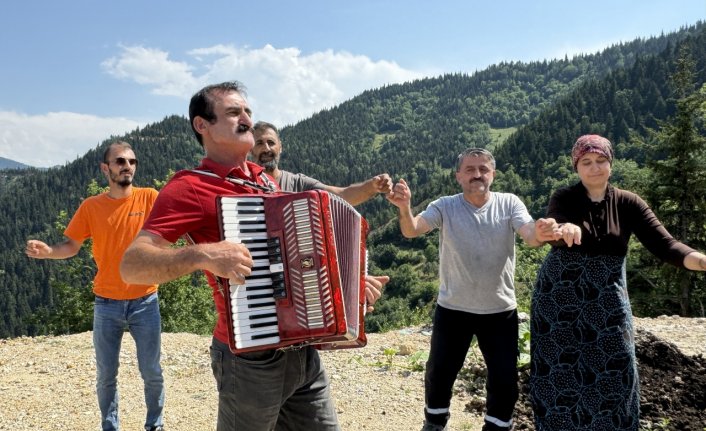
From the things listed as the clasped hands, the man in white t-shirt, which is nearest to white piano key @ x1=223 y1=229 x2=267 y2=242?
the clasped hands

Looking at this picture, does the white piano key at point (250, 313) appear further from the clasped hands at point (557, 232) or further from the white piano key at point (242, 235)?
the clasped hands at point (557, 232)

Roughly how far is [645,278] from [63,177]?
180 metres

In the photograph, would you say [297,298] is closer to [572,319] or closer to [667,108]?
[572,319]

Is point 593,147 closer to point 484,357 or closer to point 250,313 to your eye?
point 484,357

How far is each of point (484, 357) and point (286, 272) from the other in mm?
2331

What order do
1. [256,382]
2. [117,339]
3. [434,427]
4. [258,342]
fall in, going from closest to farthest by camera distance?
[258,342], [256,382], [434,427], [117,339]

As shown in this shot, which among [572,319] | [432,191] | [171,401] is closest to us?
[572,319]

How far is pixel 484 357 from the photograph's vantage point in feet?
13.3

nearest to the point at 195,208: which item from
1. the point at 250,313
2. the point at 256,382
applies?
the point at 250,313

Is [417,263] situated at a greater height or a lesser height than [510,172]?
lesser

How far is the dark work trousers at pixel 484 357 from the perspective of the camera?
13.1ft

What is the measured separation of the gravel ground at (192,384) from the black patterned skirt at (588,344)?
1.71 meters

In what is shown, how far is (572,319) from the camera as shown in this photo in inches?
139

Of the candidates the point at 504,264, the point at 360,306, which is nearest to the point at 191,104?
the point at 360,306
